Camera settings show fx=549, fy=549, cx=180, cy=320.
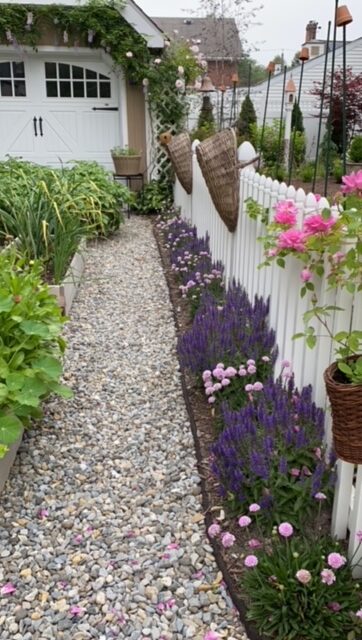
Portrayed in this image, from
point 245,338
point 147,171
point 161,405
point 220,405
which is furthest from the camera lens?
point 147,171

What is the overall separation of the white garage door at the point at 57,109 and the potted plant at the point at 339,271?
275 inches

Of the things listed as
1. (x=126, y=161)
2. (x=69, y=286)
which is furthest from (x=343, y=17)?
(x=126, y=161)

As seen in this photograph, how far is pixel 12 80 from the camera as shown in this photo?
26.9ft

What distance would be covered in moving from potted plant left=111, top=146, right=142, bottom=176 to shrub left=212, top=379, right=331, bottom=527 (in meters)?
6.45

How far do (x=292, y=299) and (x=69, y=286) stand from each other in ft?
7.95

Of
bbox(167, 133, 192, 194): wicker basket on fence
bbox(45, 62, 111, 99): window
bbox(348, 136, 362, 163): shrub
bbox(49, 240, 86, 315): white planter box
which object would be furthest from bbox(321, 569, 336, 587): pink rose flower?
bbox(348, 136, 362, 163): shrub

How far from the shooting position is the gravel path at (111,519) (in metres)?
1.60

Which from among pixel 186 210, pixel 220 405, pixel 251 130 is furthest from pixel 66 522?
pixel 251 130

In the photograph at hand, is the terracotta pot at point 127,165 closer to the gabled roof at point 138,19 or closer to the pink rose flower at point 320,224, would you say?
the gabled roof at point 138,19

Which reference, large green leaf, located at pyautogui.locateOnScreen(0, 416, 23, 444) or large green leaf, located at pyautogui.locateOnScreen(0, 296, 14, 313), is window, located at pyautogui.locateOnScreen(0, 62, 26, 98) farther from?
large green leaf, located at pyautogui.locateOnScreen(0, 416, 23, 444)

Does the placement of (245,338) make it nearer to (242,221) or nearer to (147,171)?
(242,221)

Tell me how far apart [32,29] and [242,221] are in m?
5.98

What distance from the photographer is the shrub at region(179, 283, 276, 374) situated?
254cm

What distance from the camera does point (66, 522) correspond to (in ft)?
6.51
